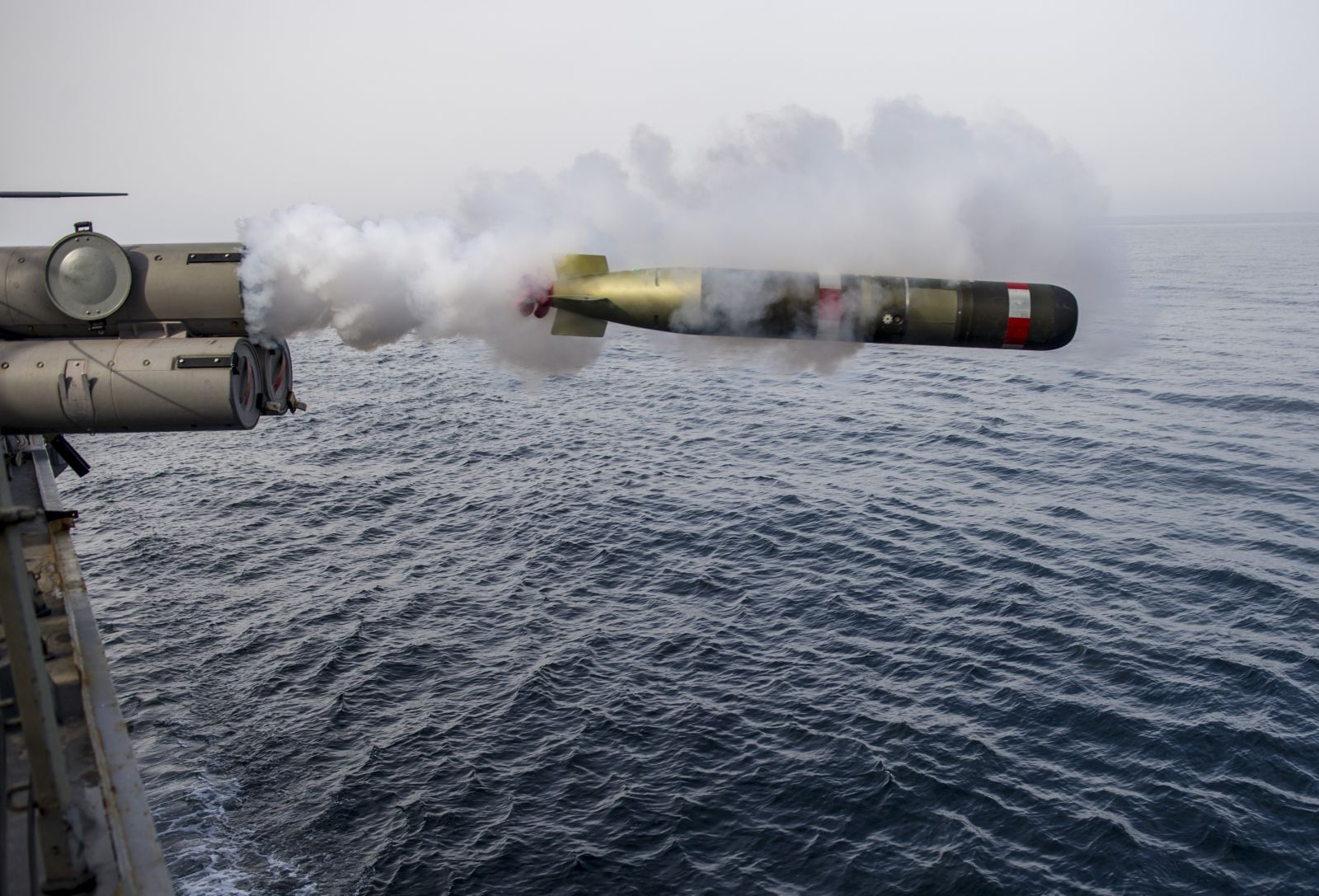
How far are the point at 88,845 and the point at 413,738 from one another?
15.3 metres

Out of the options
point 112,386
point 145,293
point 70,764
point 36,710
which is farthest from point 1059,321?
point 70,764

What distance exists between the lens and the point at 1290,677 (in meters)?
35.8

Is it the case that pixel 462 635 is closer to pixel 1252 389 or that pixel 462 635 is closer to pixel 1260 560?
pixel 1260 560

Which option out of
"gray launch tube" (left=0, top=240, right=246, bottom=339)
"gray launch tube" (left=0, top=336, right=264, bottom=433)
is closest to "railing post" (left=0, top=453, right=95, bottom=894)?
"gray launch tube" (left=0, top=336, right=264, bottom=433)

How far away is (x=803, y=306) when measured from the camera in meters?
26.1

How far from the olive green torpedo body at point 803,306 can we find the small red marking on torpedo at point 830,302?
0.02m

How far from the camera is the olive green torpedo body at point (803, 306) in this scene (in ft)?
83.8

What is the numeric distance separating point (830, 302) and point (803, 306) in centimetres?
74

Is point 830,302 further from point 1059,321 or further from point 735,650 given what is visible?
point 735,650

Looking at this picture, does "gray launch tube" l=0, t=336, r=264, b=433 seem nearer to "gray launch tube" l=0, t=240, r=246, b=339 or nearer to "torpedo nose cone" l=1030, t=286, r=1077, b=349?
"gray launch tube" l=0, t=240, r=246, b=339

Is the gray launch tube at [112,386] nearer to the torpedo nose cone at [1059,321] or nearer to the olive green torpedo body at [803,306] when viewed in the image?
the olive green torpedo body at [803,306]

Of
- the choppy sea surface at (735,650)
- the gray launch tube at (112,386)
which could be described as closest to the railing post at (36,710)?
the gray launch tube at (112,386)

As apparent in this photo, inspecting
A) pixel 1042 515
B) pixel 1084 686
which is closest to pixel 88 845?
pixel 1084 686

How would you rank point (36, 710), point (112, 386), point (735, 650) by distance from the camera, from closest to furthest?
point (36, 710) → point (112, 386) → point (735, 650)
